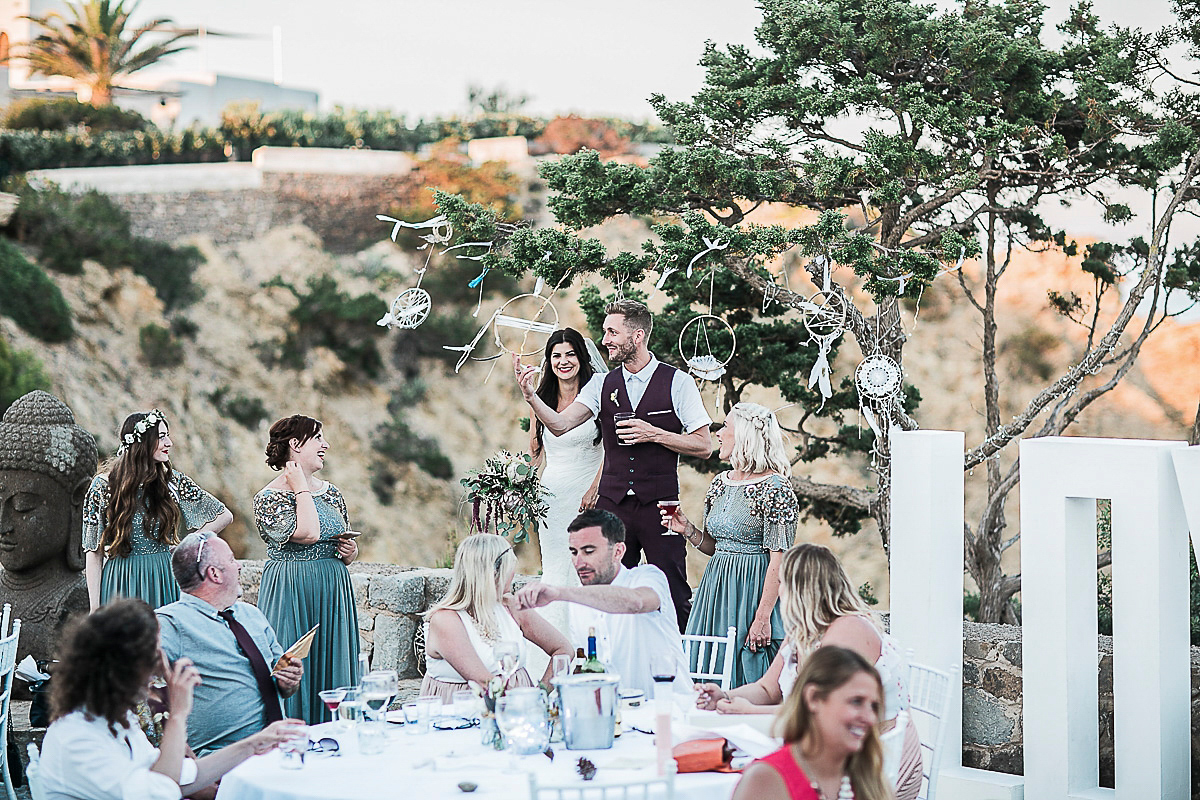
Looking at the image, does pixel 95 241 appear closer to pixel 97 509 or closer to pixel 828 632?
pixel 97 509

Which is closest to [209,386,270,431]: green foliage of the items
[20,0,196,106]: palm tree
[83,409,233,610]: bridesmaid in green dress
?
[20,0,196,106]: palm tree

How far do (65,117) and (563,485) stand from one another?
17523mm

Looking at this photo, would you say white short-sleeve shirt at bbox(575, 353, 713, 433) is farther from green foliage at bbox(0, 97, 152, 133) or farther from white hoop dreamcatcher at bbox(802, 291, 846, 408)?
green foliage at bbox(0, 97, 152, 133)

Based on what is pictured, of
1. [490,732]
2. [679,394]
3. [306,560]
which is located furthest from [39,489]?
[490,732]

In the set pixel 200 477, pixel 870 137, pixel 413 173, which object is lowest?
pixel 200 477

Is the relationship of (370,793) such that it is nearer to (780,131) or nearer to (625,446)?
(625,446)

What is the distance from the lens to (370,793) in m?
2.65

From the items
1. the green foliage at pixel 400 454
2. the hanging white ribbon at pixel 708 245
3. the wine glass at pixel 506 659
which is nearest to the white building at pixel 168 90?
the green foliage at pixel 400 454

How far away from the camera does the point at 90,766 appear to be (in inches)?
99.1

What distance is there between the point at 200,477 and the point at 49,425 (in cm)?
1164

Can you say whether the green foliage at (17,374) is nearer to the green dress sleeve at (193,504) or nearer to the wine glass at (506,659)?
the green dress sleeve at (193,504)

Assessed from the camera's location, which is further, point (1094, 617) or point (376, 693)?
point (1094, 617)

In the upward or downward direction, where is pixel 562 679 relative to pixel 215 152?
downward

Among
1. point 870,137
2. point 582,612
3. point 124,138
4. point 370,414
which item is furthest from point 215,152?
point 582,612
